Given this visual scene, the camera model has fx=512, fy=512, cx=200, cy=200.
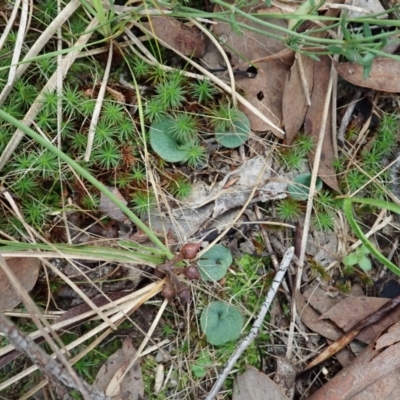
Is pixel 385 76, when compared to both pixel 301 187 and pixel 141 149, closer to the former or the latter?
pixel 301 187

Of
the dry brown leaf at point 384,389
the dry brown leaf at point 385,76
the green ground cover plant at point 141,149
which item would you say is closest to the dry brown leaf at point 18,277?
the green ground cover plant at point 141,149

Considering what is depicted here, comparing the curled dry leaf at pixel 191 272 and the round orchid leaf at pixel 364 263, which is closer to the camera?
the curled dry leaf at pixel 191 272

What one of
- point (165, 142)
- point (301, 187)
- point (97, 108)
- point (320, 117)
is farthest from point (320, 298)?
point (97, 108)

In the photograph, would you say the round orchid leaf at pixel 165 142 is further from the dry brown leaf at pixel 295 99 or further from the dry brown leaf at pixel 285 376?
the dry brown leaf at pixel 285 376

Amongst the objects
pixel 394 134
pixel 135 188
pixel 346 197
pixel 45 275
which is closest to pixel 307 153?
pixel 346 197

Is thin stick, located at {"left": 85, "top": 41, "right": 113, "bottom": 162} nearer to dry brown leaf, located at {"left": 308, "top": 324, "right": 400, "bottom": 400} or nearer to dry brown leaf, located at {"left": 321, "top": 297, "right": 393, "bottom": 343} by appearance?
dry brown leaf, located at {"left": 321, "top": 297, "right": 393, "bottom": 343}

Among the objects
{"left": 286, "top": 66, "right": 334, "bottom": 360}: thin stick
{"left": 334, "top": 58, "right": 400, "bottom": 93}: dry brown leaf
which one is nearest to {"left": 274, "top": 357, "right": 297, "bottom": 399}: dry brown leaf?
{"left": 286, "top": 66, "right": 334, "bottom": 360}: thin stick
